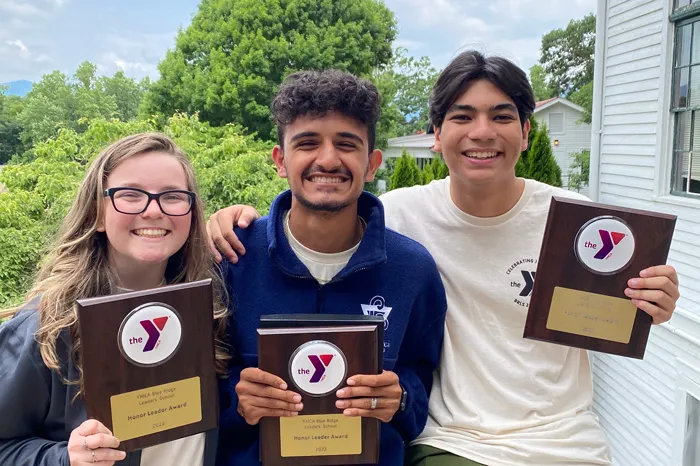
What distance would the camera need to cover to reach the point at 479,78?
90.6 inches

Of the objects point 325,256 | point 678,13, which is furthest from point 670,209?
point 325,256

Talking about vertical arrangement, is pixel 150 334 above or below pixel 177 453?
above

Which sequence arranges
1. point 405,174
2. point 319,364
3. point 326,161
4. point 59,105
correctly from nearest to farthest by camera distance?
point 319,364 → point 326,161 → point 405,174 → point 59,105

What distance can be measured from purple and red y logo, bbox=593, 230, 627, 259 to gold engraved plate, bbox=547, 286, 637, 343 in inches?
6.0

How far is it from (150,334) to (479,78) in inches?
63.7

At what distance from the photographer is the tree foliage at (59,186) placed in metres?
7.00

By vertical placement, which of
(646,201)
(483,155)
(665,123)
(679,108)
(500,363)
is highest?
(679,108)

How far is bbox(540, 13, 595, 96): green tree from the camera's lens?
43.5 metres

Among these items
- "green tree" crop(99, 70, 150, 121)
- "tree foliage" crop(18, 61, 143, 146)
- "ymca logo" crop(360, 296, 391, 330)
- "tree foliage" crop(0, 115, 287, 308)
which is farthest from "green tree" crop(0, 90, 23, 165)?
"ymca logo" crop(360, 296, 391, 330)

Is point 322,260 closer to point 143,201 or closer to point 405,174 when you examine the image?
point 143,201

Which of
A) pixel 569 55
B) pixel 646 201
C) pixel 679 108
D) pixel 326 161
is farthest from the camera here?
pixel 569 55

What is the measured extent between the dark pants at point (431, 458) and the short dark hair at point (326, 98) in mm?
1199

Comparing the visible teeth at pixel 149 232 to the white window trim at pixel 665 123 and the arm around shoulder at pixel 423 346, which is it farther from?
the white window trim at pixel 665 123

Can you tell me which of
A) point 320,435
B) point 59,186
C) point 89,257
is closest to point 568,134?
point 59,186
